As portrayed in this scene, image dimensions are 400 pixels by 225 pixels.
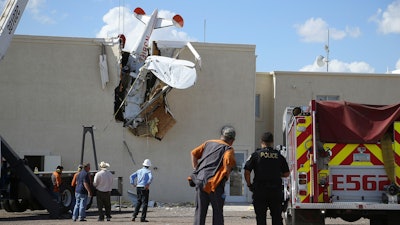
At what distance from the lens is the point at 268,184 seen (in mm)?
11273

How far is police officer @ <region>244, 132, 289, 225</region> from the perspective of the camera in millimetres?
11281

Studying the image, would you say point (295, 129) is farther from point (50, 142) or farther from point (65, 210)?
point (50, 142)

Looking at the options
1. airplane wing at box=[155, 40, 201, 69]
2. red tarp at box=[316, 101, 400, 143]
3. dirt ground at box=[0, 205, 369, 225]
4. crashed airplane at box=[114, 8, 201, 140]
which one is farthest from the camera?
airplane wing at box=[155, 40, 201, 69]

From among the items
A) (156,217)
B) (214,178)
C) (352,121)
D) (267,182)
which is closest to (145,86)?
(156,217)

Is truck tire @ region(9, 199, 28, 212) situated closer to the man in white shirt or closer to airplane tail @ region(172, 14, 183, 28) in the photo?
the man in white shirt

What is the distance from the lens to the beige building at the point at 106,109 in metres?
29.0

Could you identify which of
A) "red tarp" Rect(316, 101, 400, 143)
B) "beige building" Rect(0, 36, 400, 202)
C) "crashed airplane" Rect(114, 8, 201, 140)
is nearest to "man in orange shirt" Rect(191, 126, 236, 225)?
"red tarp" Rect(316, 101, 400, 143)

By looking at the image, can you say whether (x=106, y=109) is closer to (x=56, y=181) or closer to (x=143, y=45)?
(x=143, y=45)

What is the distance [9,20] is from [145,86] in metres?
8.36

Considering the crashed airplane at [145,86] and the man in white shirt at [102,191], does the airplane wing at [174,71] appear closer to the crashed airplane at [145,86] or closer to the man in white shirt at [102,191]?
the crashed airplane at [145,86]

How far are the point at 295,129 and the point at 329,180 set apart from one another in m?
1.07

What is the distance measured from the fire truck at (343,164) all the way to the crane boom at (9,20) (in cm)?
1106

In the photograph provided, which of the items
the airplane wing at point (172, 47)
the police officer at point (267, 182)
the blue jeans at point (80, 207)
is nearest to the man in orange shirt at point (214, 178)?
the police officer at point (267, 182)

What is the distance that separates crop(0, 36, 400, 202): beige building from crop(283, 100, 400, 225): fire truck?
1667 cm
